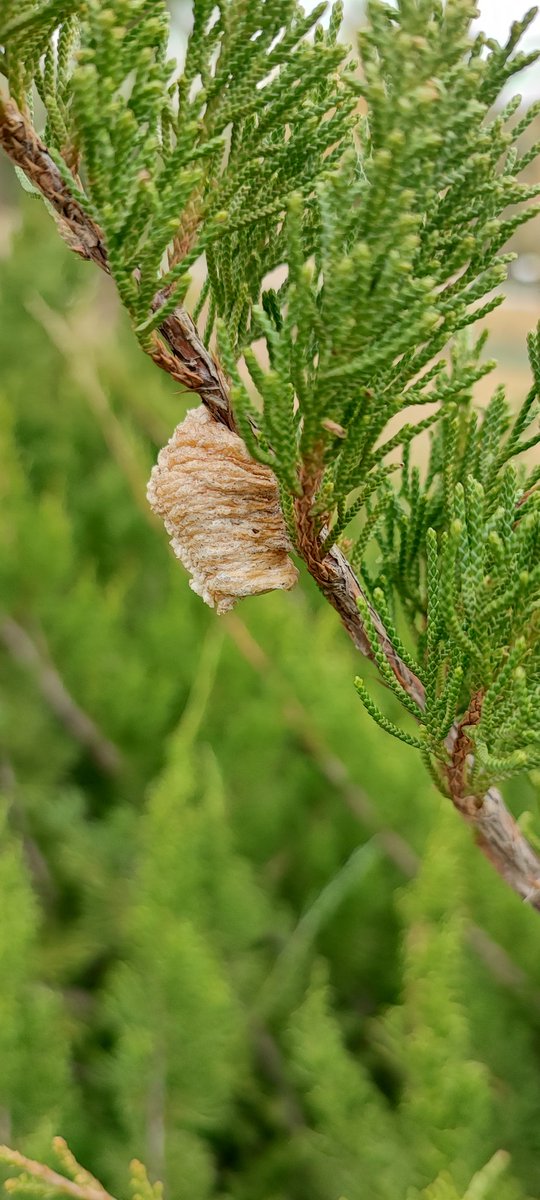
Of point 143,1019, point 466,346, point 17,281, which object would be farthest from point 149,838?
point 17,281

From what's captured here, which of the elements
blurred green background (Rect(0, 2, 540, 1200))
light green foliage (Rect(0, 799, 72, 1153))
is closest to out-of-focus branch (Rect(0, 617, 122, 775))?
blurred green background (Rect(0, 2, 540, 1200))

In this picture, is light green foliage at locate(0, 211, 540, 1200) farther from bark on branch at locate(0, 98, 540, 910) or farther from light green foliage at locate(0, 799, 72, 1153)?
bark on branch at locate(0, 98, 540, 910)

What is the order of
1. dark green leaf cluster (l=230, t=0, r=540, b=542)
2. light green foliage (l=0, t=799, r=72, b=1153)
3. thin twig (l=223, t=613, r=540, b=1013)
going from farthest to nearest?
thin twig (l=223, t=613, r=540, b=1013), light green foliage (l=0, t=799, r=72, b=1153), dark green leaf cluster (l=230, t=0, r=540, b=542)

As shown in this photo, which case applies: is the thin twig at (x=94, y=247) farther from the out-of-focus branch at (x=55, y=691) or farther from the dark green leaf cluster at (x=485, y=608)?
the out-of-focus branch at (x=55, y=691)

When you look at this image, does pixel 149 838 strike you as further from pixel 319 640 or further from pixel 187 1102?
pixel 319 640

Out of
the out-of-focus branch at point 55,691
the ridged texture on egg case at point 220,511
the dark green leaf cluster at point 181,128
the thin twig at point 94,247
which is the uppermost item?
the dark green leaf cluster at point 181,128

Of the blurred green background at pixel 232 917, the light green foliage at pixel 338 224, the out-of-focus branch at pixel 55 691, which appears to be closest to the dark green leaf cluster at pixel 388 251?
the light green foliage at pixel 338 224

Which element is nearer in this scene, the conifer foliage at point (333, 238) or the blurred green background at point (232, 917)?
the conifer foliage at point (333, 238)
